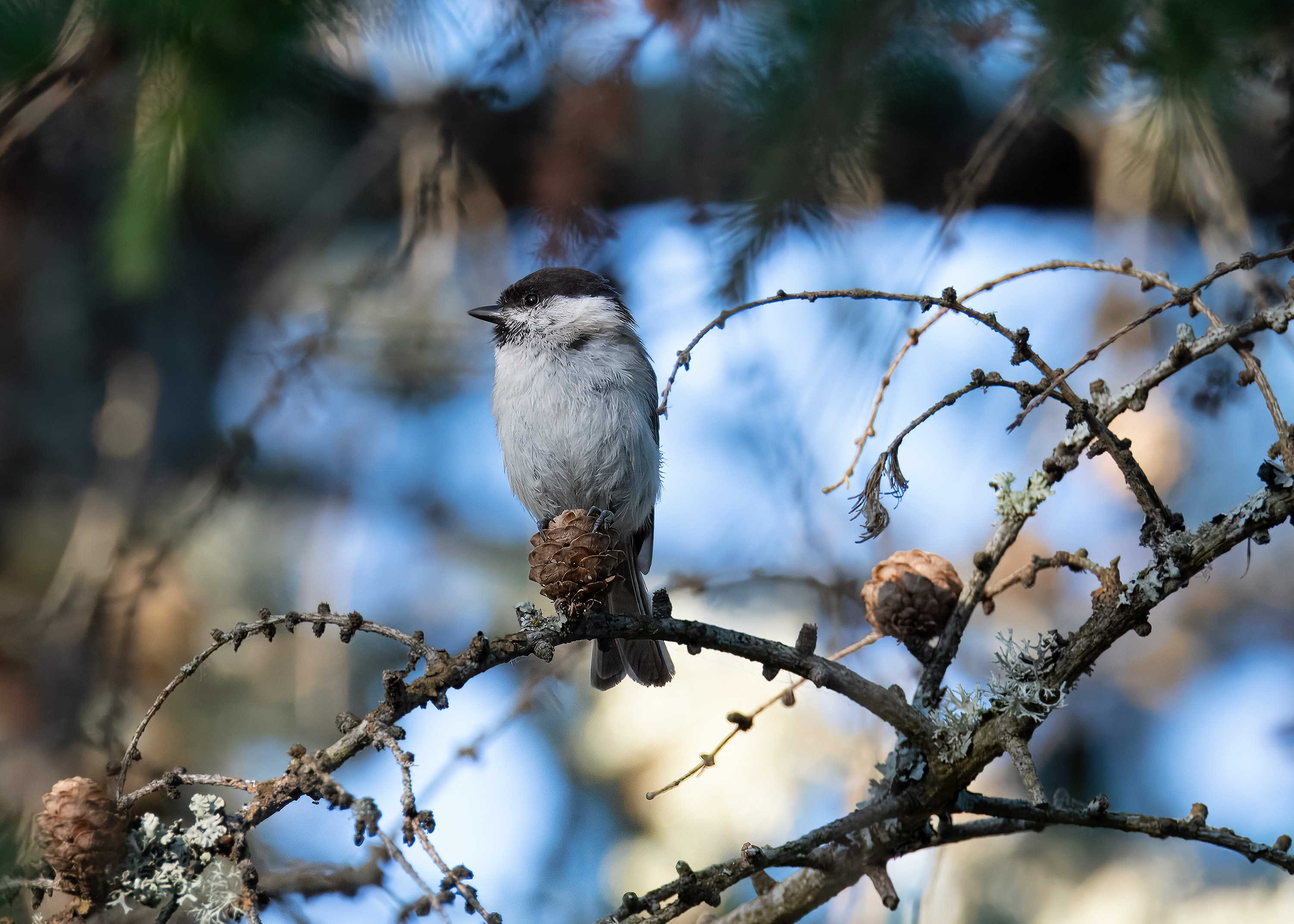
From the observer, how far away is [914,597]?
1.18 m

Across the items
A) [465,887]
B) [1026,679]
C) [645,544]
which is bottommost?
[465,887]

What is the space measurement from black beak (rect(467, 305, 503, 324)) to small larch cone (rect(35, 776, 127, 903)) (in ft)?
4.85

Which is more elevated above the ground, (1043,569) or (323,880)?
(1043,569)

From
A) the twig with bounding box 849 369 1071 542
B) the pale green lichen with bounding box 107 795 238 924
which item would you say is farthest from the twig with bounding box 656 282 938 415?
the pale green lichen with bounding box 107 795 238 924

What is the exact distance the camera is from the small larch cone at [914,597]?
118 cm

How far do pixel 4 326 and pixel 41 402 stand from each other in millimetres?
258

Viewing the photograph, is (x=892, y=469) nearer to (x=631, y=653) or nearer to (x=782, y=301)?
(x=782, y=301)

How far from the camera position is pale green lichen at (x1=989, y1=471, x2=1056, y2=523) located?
1.13 m

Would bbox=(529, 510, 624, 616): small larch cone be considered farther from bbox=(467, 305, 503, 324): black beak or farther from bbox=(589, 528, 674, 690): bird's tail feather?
bbox=(467, 305, 503, 324): black beak

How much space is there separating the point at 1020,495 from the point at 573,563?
605 millimetres

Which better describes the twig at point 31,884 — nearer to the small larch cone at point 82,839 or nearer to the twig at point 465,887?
the small larch cone at point 82,839

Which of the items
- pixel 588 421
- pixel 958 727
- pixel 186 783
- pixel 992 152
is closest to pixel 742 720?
pixel 958 727

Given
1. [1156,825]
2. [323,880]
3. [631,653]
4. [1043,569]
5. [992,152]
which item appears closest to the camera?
[1156,825]

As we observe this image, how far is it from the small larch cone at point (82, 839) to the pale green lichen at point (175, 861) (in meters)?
0.02
